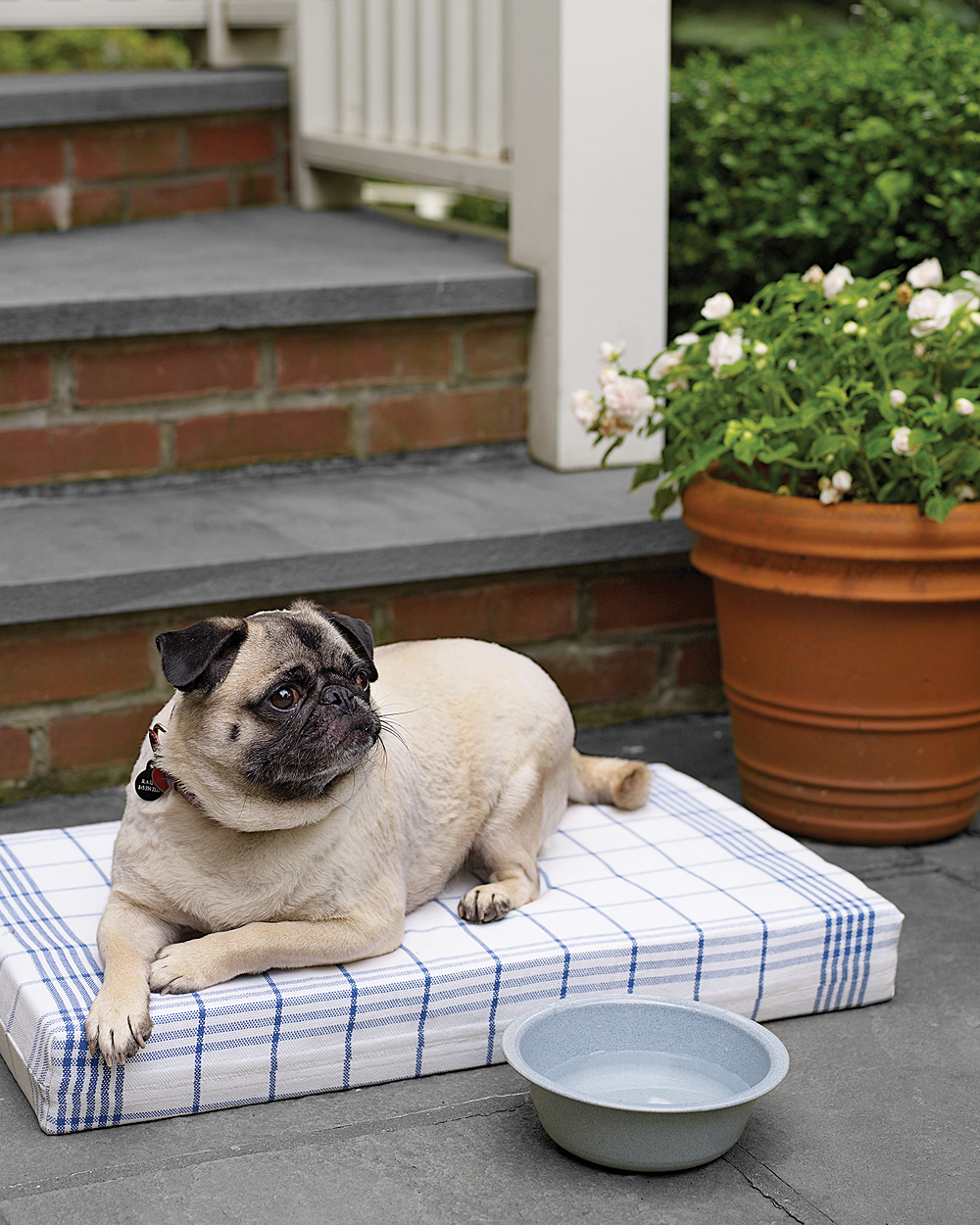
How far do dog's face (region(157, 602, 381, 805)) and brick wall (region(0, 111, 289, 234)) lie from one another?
111 inches

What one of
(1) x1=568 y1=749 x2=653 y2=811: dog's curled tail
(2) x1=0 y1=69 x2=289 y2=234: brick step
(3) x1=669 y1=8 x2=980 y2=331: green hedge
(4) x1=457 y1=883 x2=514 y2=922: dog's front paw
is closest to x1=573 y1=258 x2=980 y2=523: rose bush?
(1) x1=568 y1=749 x2=653 y2=811: dog's curled tail

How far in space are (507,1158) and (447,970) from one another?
11.2 inches

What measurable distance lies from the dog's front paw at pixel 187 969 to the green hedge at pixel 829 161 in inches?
95.3

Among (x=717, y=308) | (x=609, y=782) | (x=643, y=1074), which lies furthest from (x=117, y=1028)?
(x=717, y=308)

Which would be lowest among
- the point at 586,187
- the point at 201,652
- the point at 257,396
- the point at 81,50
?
the point at 201,652

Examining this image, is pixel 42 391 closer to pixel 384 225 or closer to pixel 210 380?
pixel 210 380

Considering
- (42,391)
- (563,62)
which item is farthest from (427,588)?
(563,62)

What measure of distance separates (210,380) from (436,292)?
0.55 m

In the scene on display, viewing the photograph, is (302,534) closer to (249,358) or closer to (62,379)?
(249,358)

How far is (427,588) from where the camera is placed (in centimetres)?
329

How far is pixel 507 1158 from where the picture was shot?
6.52 feet

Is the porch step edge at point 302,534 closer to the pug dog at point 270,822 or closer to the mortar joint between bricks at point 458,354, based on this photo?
the mortar joint between bricks at point 458,354

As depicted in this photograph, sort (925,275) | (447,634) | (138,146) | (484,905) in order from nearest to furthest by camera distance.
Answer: (484,905)
(925,275)
(447,634)
(138,146)

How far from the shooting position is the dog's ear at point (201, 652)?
199 centimetres
